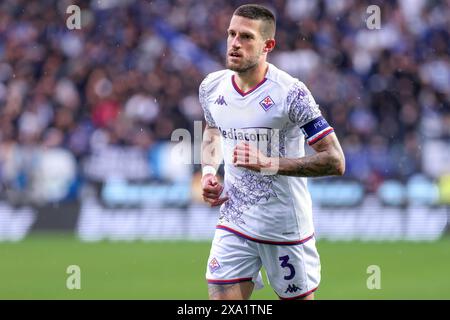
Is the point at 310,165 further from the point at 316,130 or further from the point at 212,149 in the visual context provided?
the point at 212,149

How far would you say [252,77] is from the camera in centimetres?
715

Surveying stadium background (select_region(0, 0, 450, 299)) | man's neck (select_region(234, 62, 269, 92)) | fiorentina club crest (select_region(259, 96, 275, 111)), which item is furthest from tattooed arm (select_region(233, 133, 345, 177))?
stadium background (select_region(0, 0, 450, 299))

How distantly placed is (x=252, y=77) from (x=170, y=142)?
10646 millimetres

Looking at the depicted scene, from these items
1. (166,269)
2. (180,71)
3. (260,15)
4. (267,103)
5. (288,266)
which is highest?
(180,71)

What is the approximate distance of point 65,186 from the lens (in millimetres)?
17156

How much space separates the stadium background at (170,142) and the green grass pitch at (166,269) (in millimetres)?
38

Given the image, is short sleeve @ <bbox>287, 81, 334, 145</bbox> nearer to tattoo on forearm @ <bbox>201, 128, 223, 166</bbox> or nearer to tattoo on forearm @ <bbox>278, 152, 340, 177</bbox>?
tattoo on forearm @ <bbox>278, 152, 340, 177</bbox>

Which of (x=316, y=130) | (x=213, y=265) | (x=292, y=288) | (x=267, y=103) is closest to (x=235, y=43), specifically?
(x=267, y=103)

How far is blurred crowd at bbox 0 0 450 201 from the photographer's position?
17938mm

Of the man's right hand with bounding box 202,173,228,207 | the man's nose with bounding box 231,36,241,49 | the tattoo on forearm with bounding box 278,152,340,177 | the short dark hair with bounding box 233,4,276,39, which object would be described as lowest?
the man's right hand with bounding box 202,173,228,207

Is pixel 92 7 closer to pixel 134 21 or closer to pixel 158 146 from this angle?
pixel 134 21

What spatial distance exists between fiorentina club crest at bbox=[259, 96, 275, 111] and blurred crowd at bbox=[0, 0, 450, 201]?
372 inches

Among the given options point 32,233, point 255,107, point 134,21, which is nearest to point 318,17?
point 134,21
